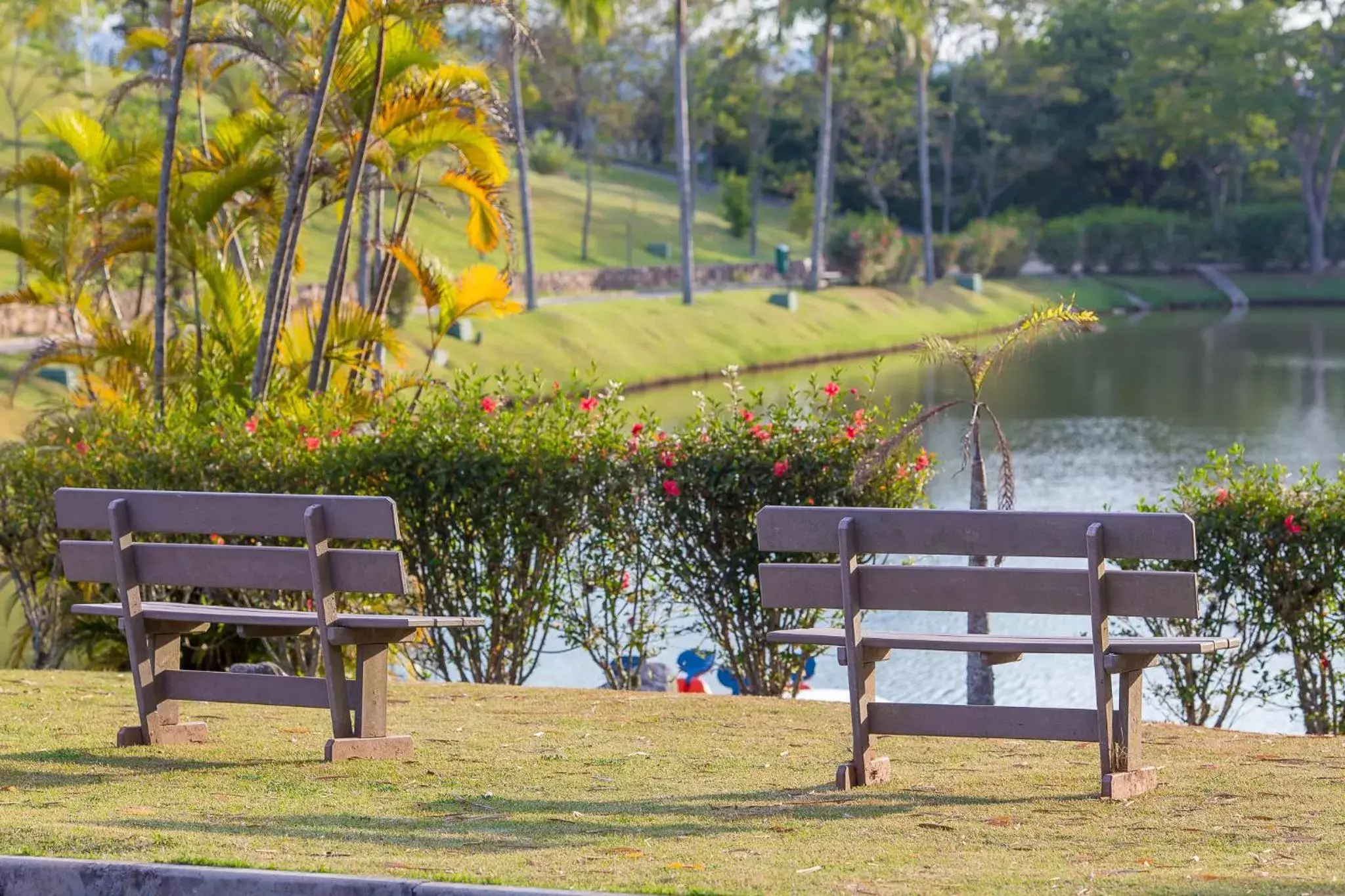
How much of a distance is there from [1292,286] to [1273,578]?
206ft

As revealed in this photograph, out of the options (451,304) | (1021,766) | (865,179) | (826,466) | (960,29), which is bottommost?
(1021,766)

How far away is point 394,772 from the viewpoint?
18.0 ft

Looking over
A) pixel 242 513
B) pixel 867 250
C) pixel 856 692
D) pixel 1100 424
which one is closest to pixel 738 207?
pixel 867 250

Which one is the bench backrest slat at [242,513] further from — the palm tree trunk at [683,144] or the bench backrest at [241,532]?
the palm tree trunk at [683,144]

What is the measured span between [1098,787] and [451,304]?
27.3 ft

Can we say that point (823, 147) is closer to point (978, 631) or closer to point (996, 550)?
point (978, 631)

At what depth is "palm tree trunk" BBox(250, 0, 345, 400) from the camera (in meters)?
11.1

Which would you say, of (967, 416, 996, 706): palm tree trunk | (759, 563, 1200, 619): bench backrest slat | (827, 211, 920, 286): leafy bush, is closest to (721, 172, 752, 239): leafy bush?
(827, 211, 920, 286): leafy bush

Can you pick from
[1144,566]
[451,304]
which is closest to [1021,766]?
[1144,566]

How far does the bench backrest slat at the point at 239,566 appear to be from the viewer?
5484 millimetres

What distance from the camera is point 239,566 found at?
5.74 meters

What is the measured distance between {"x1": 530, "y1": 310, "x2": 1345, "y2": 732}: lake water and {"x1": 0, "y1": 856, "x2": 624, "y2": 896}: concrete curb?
539cm

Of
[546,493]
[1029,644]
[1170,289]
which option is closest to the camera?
[1029,644]

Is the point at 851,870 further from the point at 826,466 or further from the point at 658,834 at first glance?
the point at 826,466
